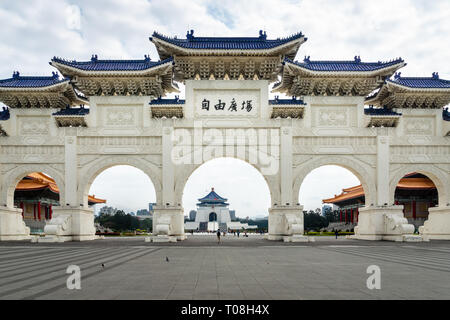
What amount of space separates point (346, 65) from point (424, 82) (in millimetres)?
5248

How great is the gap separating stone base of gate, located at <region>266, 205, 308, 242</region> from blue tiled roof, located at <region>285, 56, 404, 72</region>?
342 inches

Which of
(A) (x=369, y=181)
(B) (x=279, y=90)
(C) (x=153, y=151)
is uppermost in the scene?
(B) (x=279, y=90)

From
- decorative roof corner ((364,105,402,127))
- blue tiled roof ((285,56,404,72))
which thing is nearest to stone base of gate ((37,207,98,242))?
blue tiled roof ((285,56,404,72))

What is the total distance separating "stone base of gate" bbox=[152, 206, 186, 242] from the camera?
75.5 feet

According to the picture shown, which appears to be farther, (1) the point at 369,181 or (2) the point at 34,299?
(1) the point at 369,181

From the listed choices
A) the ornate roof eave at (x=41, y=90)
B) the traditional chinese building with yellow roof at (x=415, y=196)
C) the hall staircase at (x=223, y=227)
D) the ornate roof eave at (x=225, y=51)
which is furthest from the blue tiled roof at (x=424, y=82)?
the hall staircase at (x=223, y=227)

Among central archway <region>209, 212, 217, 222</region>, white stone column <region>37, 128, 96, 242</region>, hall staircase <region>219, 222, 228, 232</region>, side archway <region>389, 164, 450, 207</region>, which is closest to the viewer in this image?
white stone column <region>37, 128, 96, 242</region>

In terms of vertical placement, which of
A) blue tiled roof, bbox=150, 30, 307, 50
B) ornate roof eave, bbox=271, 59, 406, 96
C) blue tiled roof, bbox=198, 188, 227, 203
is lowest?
blue tiled roof, bbox=198, 188, 227, 203

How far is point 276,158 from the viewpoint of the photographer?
24.2m

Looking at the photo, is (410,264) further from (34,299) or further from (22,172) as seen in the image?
(22,172)

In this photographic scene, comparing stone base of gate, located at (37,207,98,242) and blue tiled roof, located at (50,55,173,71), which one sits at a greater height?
blue tiled roof, located at (50,55,173,71)

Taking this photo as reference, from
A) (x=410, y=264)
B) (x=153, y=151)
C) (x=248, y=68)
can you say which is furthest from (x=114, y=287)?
(x=248, y=68)

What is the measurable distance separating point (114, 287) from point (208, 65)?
1836 cm

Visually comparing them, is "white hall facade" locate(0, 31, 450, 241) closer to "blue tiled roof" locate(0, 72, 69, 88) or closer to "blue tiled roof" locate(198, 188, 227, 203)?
"blue tiled roof" locate(0, 72, 69, 88)
